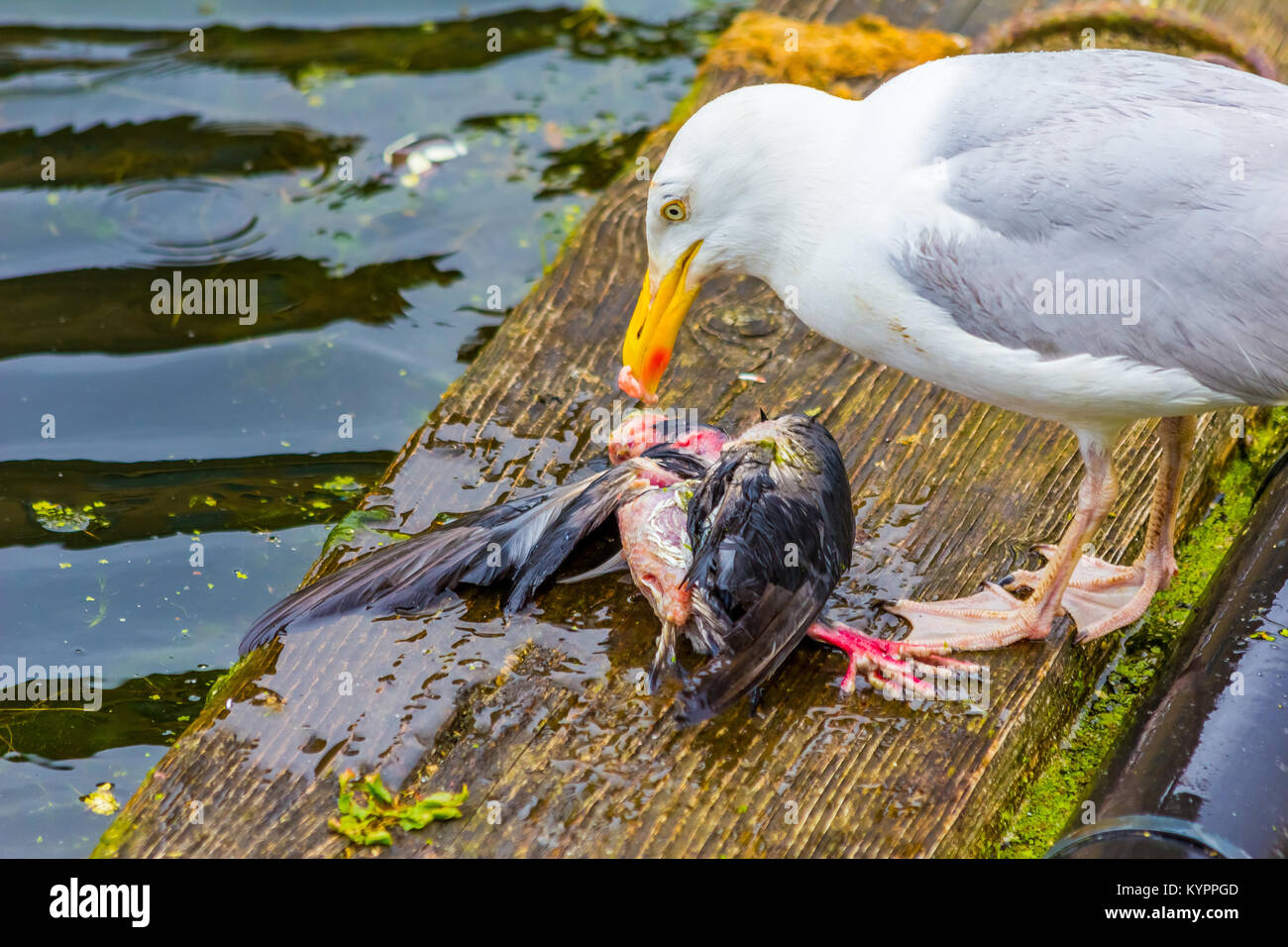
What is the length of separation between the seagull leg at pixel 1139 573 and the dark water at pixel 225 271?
2401 mm

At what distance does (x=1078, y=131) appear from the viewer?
309cm

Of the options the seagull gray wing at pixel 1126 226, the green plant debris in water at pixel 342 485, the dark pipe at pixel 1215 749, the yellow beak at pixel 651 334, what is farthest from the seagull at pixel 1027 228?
the green plant debris in water at pixel 342 485

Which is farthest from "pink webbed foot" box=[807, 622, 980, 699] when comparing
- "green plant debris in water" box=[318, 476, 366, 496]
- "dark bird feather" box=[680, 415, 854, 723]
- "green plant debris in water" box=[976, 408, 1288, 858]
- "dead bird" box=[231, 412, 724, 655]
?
"green plant debris in water" box=[318, 476, 366, 496]

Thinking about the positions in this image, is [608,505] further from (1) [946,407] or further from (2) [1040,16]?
(2) [1040,16]

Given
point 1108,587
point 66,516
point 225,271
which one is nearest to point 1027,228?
point 1108,587

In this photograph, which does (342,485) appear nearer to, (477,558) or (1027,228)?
(477,558)

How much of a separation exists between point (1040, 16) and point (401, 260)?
2.84m

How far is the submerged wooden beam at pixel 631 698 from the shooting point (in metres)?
2.88

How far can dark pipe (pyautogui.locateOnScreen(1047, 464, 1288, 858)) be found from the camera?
8.71ft

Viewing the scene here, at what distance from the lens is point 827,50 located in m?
5.26

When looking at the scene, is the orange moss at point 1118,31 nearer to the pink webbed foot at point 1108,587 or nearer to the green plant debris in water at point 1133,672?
the green plant debris in water at point 1133,672

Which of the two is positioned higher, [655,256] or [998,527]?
[655,256]

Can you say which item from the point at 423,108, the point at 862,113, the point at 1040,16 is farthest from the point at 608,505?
the point at 423,108
